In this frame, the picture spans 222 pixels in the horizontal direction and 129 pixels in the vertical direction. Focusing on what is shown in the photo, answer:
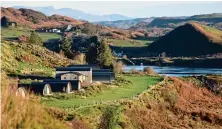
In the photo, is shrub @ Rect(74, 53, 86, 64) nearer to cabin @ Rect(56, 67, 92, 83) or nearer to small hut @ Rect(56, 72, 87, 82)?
cabin @ Rect(56, 67, 92, 83)

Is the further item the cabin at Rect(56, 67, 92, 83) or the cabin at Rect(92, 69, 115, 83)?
the cabin at Rect(92, 69, 115, 83)

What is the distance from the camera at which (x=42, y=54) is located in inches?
3391

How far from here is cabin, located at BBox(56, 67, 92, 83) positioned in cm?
6325

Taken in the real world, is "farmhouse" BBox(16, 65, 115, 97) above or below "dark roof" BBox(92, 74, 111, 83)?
above

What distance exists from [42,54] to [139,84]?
1042 inches

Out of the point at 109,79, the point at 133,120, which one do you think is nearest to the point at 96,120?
the point at 133,120

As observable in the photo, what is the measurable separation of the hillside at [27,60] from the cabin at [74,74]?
641 cm

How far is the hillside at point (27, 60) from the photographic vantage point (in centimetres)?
6869

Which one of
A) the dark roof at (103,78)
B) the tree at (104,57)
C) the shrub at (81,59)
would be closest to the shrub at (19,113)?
the dark roof at (103,78)

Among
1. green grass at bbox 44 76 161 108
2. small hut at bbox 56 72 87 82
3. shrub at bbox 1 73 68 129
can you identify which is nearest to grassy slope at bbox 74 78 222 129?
green grass at bbox 44 76 161 108

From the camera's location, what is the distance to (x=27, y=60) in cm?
7838

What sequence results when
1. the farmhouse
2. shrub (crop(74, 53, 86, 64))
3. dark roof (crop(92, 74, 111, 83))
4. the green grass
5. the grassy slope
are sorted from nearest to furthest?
the grassy slope, the green grass, the farmhouse, dark roof (crop(92, 74, 111, 83)), shrub (crop(74, 53, 86, 64))

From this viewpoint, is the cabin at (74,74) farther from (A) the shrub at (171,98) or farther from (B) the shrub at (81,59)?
(B) the shrub at (81,59)

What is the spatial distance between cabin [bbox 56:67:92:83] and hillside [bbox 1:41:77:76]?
21.0 ft
